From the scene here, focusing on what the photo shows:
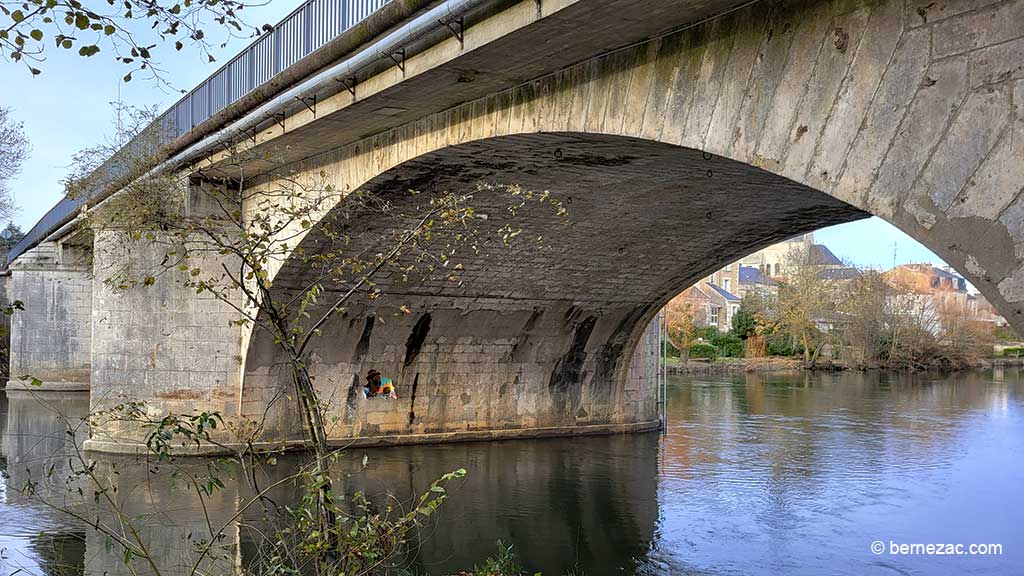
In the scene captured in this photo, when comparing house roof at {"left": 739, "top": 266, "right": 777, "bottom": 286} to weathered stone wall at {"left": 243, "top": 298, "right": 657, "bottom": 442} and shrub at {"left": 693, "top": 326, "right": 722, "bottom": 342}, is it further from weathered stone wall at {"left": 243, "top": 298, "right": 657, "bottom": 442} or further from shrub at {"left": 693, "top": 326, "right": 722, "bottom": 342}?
weathered stone wall at {"left": 243, "top": 298, "right": 657, "bottom": 442}

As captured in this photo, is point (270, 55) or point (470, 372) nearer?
point (270, 55)

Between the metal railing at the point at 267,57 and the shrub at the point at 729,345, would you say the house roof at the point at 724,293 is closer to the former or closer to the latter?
the shrub at the point at 729,345

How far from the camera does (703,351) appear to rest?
38.5 metres

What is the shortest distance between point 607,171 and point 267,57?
4.19 m

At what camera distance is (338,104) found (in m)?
8.56

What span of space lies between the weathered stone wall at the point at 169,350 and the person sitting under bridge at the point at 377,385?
6.66ft

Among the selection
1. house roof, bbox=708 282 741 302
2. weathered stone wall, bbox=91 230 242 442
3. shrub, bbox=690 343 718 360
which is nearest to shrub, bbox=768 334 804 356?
shrub, bbox=690 343 718 360

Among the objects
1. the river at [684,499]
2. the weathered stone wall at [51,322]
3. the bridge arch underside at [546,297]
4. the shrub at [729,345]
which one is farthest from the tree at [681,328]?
the weathered stone wall at [51,322]

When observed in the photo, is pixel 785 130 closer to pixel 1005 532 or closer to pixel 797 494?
pixel 1005 532

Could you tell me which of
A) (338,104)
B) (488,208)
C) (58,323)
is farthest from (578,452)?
(58,323)

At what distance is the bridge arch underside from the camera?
9.30 m

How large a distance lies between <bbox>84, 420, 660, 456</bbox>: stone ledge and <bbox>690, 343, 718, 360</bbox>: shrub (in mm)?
21262

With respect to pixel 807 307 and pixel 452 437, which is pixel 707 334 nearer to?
→ pixel 807 307

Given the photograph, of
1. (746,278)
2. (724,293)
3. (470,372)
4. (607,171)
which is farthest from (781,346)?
(607,171)
